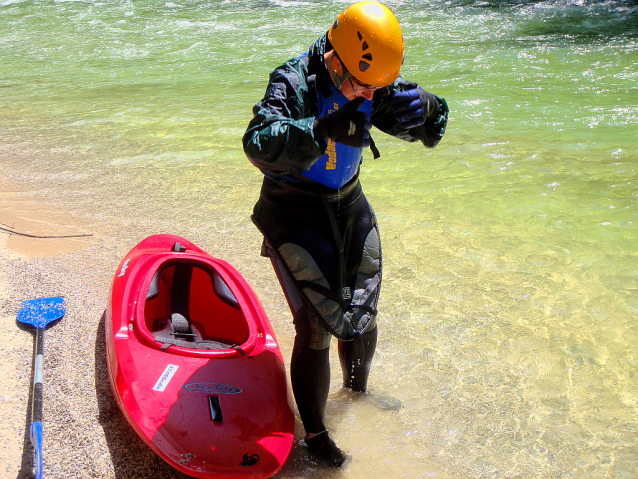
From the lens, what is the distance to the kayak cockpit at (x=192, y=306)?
3.20m

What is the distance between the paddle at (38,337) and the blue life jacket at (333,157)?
1405 millimetres

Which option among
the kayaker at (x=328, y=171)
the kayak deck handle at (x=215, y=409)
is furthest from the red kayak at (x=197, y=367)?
the kayaker at (x=328, y=171)

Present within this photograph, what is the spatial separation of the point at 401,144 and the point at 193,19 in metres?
8.70

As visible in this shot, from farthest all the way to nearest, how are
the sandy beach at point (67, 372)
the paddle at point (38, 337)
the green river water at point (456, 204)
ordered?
the green river water at point (456, 204) < the sandy beach at point (67, 372) < the paddle at point (38, 337)

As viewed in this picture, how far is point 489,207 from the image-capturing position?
4.95 metres

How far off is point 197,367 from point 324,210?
0.96 metres

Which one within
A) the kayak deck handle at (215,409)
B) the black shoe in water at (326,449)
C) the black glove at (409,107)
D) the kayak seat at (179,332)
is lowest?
the black shoe in water at (326,449)

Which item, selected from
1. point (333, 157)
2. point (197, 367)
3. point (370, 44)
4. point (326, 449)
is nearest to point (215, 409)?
point (197, 367)

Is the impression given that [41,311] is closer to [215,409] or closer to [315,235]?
[215,409]

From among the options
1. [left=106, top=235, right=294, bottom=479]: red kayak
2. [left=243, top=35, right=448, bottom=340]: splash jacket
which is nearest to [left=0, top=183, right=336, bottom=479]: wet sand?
[left=106, top=235, right=294, bottom=479]: red kayak

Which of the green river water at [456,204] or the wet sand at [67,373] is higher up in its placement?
→ the wet sand at [67,373]

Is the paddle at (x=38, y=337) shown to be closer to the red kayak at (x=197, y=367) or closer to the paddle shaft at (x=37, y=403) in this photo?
the paddle shaft at (x=37, y=403)

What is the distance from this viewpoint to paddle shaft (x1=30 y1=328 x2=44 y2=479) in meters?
2.26

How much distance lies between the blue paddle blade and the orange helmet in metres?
2.07
